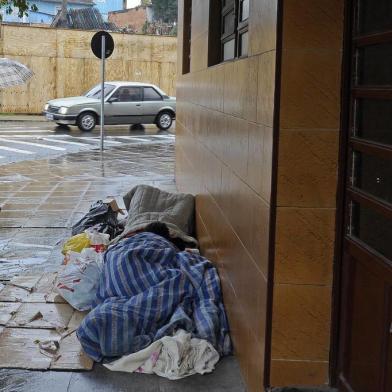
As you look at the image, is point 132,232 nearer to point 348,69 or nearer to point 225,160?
point 225,160

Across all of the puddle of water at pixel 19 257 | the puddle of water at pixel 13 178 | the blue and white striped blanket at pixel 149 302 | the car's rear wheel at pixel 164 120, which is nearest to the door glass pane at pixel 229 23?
the blue and white striped blanket at pixel 149 302

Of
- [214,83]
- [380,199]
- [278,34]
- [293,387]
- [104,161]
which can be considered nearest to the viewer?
[380,199]

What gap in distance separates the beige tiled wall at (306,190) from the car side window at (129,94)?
60.8 ft

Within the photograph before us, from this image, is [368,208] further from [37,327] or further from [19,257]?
[19,257]

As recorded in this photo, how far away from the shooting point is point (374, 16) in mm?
2826

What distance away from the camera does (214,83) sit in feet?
17.0

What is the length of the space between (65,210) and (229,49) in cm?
437

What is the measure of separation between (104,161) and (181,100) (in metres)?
5.73

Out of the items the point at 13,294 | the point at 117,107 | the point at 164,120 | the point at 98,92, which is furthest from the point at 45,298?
the point at 164,120

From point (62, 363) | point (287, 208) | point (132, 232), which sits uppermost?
point (287, 208)

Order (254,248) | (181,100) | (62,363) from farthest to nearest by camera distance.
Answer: (181,100)
(62,363)
(254,248)

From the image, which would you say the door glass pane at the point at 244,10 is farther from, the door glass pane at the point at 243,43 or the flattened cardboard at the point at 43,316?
the flattened cardboard at the point at 43,316

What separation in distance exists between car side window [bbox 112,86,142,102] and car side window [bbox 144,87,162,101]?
219 mm

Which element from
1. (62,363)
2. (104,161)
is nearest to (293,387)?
(62,363)
